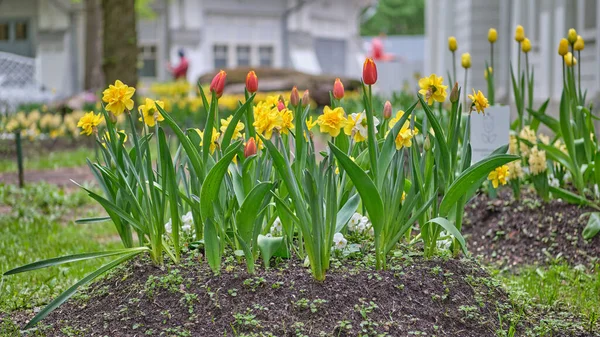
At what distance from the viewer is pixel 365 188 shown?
9.61 feet

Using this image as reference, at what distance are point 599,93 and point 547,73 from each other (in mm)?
2645

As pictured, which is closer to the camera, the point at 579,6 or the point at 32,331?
the point at 32,331

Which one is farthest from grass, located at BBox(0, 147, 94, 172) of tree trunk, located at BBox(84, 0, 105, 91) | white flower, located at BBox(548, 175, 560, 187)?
white flower, located at BBox(548, 175, 560, 187)

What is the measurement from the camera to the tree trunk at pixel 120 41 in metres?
12.1

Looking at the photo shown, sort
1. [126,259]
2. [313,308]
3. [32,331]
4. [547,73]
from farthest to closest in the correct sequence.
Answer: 1. [547,73]
2. [126,259]
3. [32,331]
4. [313,308]

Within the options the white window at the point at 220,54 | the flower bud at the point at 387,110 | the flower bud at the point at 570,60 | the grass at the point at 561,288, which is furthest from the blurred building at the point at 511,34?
the white window at the point at 220,54

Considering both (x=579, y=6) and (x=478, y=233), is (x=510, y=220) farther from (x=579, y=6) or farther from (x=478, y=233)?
(x=579, y=6)

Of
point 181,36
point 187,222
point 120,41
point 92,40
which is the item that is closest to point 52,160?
point 120,41

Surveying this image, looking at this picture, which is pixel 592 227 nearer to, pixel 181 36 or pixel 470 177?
pixel 470 177

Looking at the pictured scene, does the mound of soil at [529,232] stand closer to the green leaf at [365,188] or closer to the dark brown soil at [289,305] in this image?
the dark brown soil at [289,305]

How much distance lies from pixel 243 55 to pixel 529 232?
26.6m

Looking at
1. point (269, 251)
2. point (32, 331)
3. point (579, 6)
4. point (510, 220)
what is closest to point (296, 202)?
point (269, 251)

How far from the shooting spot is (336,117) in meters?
2.99

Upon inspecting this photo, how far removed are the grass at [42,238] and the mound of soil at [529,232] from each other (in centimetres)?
222
